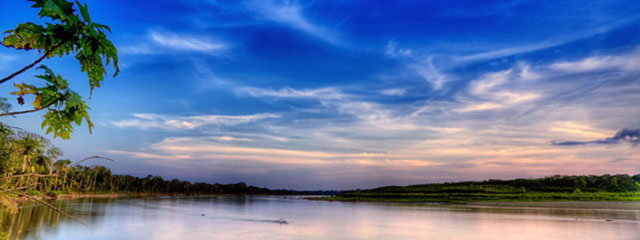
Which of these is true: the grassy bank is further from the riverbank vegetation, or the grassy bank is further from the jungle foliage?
the jungle foliage

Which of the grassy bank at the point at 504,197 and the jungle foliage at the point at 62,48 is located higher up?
the jungle foliage at the point at 62,48

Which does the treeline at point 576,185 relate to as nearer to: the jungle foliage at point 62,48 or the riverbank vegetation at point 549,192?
the riverbank vegetation at point 549,192

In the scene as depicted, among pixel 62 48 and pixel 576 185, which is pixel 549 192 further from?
pixel 62 48

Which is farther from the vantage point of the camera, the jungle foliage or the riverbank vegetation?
the riverbank vegetation

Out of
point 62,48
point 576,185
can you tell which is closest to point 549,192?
point 576,185

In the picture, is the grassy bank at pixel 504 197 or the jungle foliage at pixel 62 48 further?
the grassy bank at pixel 504 197

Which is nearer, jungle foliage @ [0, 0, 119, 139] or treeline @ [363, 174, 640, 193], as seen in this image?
jungle foliage @ [0, 0, 119, 139]

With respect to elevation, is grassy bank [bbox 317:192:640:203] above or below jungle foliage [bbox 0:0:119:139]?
below

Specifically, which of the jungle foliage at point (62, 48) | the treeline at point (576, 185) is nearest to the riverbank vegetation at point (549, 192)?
the treeline at point (576, 185)

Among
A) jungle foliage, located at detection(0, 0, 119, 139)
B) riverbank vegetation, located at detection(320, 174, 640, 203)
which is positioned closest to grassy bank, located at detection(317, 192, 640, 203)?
riverbank vegetation, located at detection(320, 174, 640, 203)

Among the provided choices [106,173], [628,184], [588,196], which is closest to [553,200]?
[588,196]

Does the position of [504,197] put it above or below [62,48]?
below

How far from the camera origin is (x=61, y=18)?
2.48 meters

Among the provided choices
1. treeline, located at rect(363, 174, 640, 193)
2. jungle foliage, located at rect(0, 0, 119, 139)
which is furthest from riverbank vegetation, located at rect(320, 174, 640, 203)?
jungle foliage, located at rect(0, 0, 119, 139)
